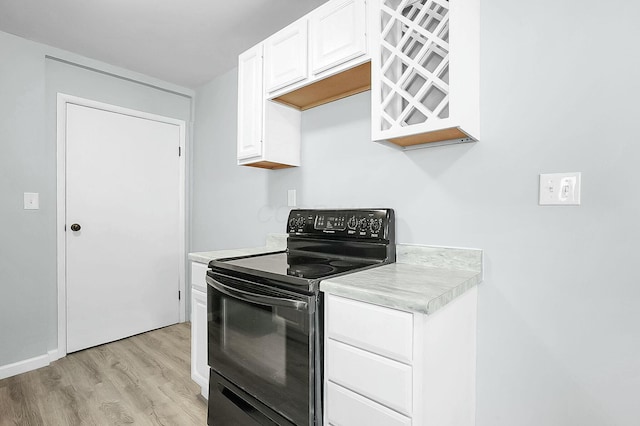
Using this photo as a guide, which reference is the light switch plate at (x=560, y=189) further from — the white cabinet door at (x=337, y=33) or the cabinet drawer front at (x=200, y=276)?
the cabinet drawer front at (x=200, y=276)

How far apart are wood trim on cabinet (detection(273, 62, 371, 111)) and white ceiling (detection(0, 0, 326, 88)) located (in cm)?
53

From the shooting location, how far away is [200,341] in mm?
1926

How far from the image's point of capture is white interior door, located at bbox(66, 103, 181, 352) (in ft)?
8.64

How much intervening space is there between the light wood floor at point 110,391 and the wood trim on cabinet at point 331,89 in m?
1.89

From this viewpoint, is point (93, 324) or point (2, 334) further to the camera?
point (93, 324)

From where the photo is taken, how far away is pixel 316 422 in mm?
1192

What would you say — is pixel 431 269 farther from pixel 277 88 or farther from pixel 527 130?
pixel 277 88

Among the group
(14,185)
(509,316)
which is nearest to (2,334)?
(14,185)

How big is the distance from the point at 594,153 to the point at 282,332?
1295mm

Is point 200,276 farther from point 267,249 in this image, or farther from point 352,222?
point 352,222

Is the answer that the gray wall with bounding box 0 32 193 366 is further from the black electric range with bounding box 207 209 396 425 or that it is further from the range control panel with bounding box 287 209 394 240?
the range control panel with bounding box 287 209 394 240

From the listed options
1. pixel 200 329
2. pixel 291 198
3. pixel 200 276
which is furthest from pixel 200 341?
pixel 291 198

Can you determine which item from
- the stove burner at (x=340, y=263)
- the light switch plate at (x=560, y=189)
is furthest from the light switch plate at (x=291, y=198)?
the light switch plate at (x=560, y=189)

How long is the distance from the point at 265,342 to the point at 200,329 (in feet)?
2.46
